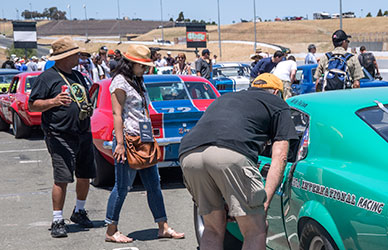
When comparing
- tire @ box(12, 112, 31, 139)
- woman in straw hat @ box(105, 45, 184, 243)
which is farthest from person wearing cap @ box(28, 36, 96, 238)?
tire @ box(12, 112, 31, 139)

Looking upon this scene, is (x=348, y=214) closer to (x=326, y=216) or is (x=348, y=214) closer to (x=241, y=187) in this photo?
(x=326, y=216)

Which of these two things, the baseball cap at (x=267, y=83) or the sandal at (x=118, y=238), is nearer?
the baseball cap at (x=267, y=83)

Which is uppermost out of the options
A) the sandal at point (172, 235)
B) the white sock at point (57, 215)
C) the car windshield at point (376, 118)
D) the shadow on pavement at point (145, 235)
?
the car windshield at point (376, 118)

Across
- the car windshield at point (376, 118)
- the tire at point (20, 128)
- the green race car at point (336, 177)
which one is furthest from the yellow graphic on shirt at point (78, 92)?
the tire at point (20, 128)

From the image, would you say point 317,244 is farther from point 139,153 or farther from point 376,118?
point 139,153

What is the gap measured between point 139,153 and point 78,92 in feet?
3.16

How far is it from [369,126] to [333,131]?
23 cm

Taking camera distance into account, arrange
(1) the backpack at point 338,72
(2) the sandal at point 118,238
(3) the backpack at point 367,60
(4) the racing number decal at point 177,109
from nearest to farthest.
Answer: (2) the sandal at point 118,238
(4) the racing number decal at point 177,109
(1) the backpack at point 338,72
(3) the backpack at point 367,60

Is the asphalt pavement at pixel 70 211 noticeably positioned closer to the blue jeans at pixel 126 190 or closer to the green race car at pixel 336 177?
the blue jeans at pixel 126 190

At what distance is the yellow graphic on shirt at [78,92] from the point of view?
6.31 metres

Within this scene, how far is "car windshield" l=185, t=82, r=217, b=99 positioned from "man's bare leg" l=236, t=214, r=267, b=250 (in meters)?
5.36

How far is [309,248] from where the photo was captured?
3.90 m

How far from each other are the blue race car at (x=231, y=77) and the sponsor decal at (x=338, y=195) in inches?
604

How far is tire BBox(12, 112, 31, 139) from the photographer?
48.0 feet
